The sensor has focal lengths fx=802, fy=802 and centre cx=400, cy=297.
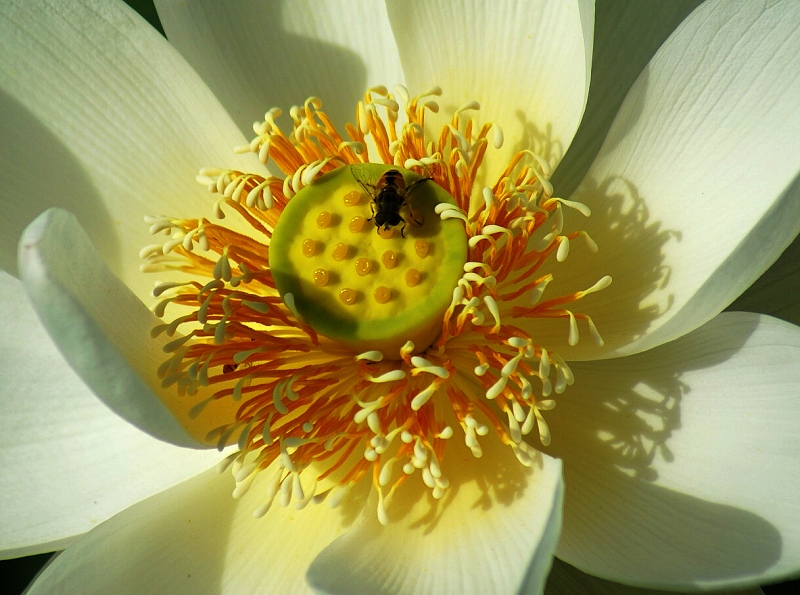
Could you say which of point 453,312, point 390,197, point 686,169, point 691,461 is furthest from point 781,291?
point 390,197

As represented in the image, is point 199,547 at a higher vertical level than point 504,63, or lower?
lower

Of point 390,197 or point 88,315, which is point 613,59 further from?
point 88,315

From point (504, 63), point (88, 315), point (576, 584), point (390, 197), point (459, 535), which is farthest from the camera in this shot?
point (504, 63)

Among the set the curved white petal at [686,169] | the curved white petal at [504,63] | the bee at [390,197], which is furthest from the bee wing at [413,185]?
the curved white petal at [686,169]

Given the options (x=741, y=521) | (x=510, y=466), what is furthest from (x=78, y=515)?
(x=741, y=521)

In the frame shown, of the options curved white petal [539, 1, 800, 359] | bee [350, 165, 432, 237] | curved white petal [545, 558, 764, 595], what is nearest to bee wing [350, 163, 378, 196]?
bee [350, 165, 432, 237]

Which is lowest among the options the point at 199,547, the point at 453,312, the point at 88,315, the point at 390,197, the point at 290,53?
the point at 199,547

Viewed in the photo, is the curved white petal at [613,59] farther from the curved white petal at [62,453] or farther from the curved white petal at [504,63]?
the curved white petal at [62,453]

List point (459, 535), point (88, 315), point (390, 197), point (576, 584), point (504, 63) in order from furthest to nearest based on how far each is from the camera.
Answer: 1. point (504, 63)
2. point (576, 584)
3. point (390, 197)
4. point (459, 535)
5. point (88, 315)
